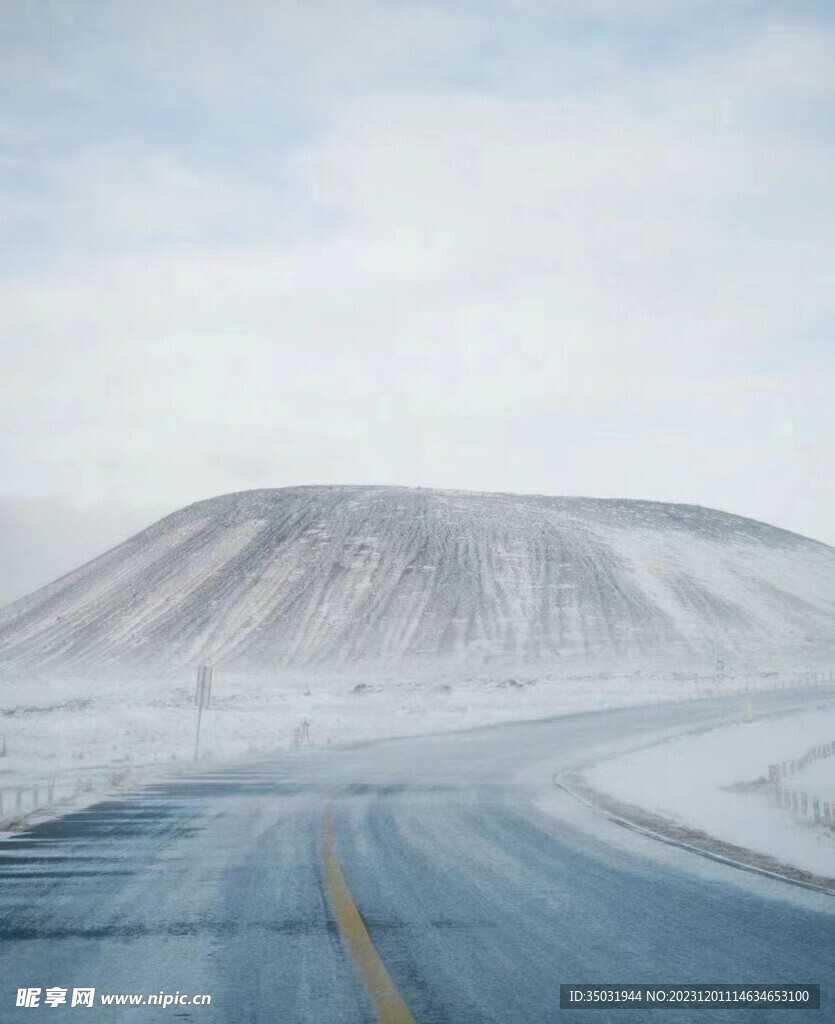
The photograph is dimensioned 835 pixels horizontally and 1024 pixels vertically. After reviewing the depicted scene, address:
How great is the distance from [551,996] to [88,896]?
474cm

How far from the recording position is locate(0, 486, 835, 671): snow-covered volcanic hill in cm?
9025

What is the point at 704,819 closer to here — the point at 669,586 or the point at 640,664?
the point at 640,664

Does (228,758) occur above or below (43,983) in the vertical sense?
below

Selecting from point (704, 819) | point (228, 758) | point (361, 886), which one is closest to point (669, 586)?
point (228, 758)

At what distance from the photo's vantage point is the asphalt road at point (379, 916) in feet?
21.4

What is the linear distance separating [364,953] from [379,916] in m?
1.26

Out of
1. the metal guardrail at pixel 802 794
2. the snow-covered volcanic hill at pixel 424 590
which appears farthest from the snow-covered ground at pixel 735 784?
the snow-covered volcanic hill at pixel 424 590

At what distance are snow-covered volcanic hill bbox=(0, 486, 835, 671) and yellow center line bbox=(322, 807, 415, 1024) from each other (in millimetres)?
75628

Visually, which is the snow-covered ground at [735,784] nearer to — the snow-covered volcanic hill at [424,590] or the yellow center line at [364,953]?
the yellow center line at [364,953]

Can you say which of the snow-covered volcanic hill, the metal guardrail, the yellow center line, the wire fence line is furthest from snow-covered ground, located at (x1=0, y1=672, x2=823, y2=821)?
the metal guardrail

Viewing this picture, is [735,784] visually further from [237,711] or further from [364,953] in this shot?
[237,711]

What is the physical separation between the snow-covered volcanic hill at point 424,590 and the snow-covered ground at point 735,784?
51.8m

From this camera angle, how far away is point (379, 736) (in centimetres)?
3897

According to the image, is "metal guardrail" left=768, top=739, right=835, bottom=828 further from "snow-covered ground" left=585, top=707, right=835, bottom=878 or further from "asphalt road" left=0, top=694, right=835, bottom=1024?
"asphalt road" left=0, top=694, right=835, bottom=1024
